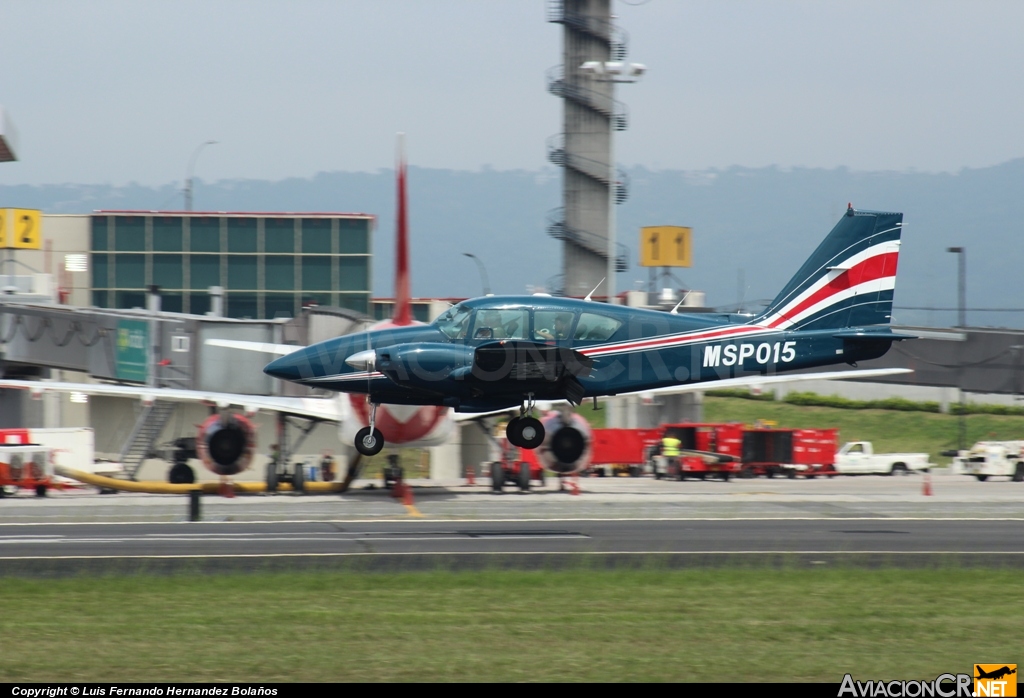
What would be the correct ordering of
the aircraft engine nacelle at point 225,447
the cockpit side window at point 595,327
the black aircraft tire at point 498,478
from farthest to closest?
1. the black aircraft tire at point 498,478
2. the aircraft engine nacelle at point 225,447
3. the cockpit side window at point 595,327

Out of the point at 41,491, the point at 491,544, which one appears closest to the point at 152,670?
the point at 491,544

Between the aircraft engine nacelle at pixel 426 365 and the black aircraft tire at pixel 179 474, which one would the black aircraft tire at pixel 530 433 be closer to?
the aircraft engine nacelle at pixel 426 365

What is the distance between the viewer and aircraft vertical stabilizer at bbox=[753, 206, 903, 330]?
22438mm

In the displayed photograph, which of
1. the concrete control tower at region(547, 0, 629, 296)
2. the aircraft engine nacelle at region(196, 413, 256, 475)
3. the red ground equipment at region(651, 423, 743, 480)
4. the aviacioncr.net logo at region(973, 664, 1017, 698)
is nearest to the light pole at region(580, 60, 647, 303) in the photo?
the concrete control tower at region(547, 0, 629, 296)

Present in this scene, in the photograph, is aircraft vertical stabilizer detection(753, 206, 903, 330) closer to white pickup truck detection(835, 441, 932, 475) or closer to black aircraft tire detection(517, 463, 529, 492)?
black aircraft tire detection(517, 463, 529, 492)

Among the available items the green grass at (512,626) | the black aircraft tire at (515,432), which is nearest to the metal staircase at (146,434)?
the green grass at (512,626)

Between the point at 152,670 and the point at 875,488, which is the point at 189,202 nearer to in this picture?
the point at 875,488

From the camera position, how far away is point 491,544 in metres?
23.0

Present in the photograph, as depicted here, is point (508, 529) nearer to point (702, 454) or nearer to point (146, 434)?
point (702, 454)

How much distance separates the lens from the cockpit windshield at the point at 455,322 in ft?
65.6

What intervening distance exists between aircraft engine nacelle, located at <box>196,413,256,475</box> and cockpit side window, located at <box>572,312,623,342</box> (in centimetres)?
1471

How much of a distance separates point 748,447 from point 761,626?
3187cm

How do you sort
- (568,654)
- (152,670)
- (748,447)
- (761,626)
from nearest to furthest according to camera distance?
(152,670), (568,654), (761,626), (748,447)

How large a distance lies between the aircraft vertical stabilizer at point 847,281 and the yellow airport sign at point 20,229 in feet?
183
